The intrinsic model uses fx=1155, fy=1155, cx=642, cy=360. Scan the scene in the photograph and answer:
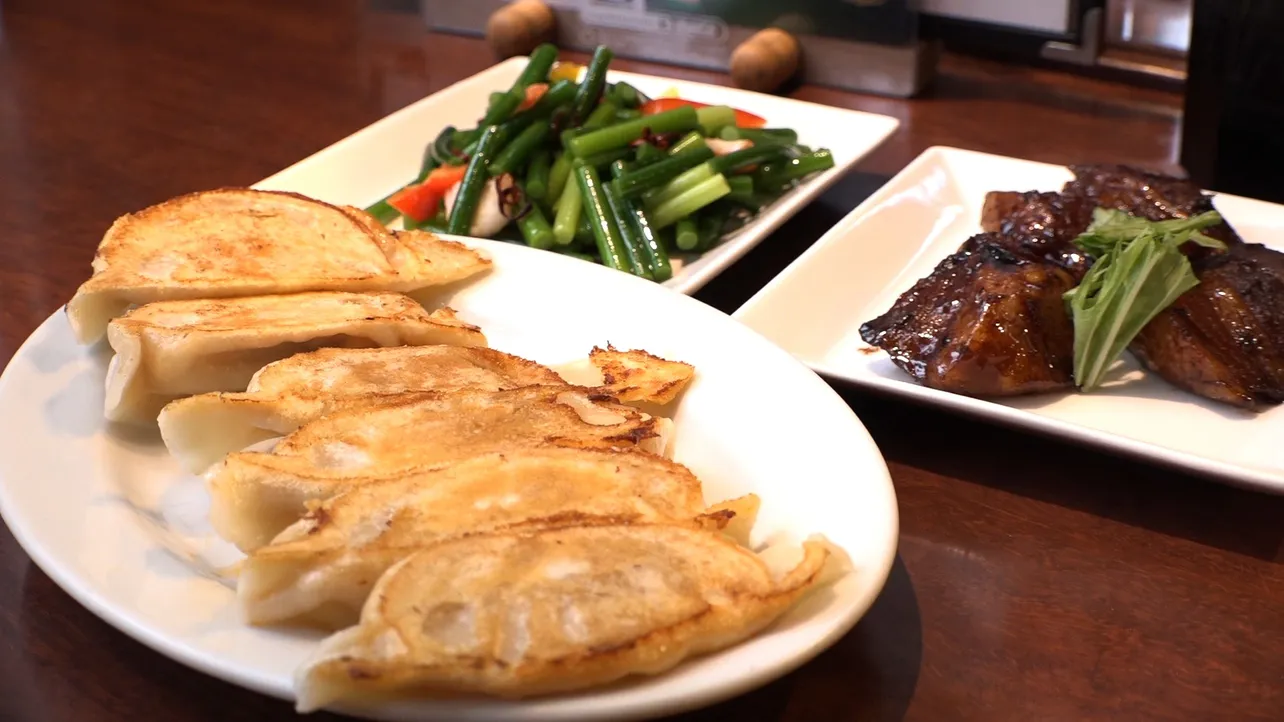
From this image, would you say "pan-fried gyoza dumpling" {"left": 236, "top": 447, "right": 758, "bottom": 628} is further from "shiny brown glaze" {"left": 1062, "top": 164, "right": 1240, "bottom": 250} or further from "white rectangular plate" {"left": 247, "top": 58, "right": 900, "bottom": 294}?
"shiny brown glaze" {"left": 1062, "top": 164, "right": 1240, "bottom": 250}

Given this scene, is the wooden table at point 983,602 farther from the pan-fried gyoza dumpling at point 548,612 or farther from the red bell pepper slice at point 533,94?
the red bell pepper slice at point 533,94

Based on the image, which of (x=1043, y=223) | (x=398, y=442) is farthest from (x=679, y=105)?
(x=398, y=442)

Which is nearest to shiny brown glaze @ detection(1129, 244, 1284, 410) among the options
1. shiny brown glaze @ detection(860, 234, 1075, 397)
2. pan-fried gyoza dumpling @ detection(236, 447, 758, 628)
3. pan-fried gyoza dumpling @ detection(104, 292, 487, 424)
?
shiny brown glaze @ detection(860, 234, 1075, 397)

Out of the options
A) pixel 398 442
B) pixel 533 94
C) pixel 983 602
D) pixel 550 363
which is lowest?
pixel 983 602

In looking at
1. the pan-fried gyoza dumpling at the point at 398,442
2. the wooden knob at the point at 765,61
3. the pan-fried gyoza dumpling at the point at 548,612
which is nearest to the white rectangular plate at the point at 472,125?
the wooden knob at the point at 765,61

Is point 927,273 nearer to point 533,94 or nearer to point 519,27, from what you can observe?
point 533,94
